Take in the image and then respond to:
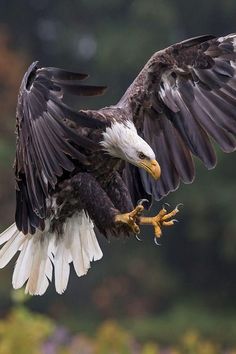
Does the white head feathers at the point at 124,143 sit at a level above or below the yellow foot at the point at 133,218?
above

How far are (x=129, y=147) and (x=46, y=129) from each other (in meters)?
0.51

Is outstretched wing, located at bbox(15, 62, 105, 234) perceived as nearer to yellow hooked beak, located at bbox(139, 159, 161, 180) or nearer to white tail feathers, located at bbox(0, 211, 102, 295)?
yellow hooked beak, located at bbox(139, 159, 161, 180)

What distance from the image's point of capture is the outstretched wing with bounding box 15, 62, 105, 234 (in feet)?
22.5

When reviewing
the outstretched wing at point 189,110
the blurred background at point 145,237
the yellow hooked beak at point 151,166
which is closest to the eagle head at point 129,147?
the yellow hooked beak at point 151,166

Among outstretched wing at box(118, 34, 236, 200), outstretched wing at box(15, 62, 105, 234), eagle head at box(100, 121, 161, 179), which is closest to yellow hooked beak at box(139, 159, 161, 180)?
eagle head at box(100, 121, 161, 179)

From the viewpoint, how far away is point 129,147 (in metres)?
7.20

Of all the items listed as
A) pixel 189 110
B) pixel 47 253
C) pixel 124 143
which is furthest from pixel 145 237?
pixel 124 143

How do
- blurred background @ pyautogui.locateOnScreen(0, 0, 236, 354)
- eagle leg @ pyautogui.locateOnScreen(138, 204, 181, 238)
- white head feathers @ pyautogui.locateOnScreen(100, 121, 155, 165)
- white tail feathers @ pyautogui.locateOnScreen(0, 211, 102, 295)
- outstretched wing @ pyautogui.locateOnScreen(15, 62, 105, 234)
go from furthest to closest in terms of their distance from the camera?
blurred background @ pyautogui.locateOnScreen(0, 0, 236, 354) < white tail feathers @ pyautogui.locateOnScreen(0, 211, 102, 295) < white head feathers @ pyautogui.locateOnScreen(100, 121, 155, 165) < eagle leg @ pyautogui.locateOnScreen(138, 204, 181, 238) < outstretched wing @ pyautogui.locateOnScreen(15, 62, 105, 234)

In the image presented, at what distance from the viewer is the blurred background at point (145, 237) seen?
21.4 m

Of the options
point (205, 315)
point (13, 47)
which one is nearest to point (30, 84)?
point (205, 315)

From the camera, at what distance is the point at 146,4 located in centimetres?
2295

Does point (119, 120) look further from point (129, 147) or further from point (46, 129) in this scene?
point (46, 129)

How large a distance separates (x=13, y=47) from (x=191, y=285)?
4.92 metres

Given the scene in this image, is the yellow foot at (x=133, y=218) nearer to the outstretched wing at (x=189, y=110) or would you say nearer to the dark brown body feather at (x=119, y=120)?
the dark brown body feather at (x=119, y=120)
